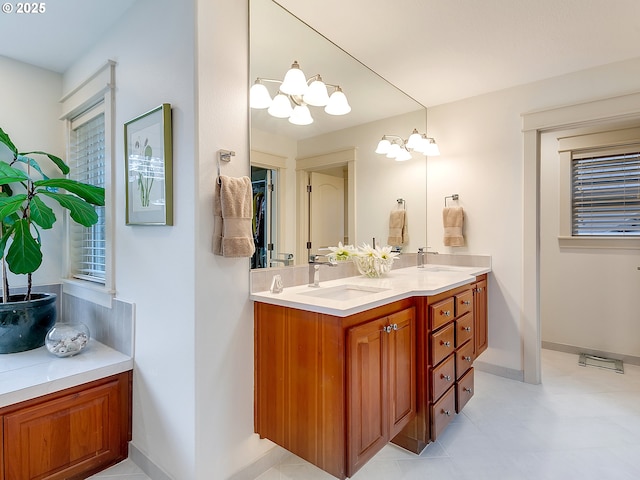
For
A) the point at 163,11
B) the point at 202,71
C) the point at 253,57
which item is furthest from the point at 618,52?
the point at 163,11

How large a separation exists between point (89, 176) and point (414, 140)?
2.63 metres

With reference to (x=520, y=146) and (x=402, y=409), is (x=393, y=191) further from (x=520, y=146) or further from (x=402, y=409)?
(x=402, y=409)

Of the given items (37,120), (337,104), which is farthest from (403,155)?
(37,120)

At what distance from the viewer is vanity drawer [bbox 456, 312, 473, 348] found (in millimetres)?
2203

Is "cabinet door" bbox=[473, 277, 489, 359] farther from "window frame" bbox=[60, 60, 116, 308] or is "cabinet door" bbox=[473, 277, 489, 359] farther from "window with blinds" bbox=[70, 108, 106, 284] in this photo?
"window with blinds" bbox=[70, 108, 106, 284]

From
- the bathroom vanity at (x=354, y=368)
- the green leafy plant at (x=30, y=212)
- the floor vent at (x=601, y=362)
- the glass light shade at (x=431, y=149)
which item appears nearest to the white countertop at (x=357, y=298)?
the bathroom vanity at (x=354, y=368)

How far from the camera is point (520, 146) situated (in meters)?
2.84

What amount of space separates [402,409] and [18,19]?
Answer: 303cm

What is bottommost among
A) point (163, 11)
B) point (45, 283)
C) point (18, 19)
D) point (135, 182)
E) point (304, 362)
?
point (304, 362)

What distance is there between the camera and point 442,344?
197 centimetres

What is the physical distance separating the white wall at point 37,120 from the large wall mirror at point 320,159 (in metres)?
1.86

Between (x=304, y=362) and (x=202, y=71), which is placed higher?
(x=202, y=71)

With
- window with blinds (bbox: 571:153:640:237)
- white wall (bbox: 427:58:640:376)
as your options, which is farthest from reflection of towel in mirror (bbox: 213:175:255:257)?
window with blinds (bbox: 571:153:640:237)

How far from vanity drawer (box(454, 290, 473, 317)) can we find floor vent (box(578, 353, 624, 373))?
5.41 ft
